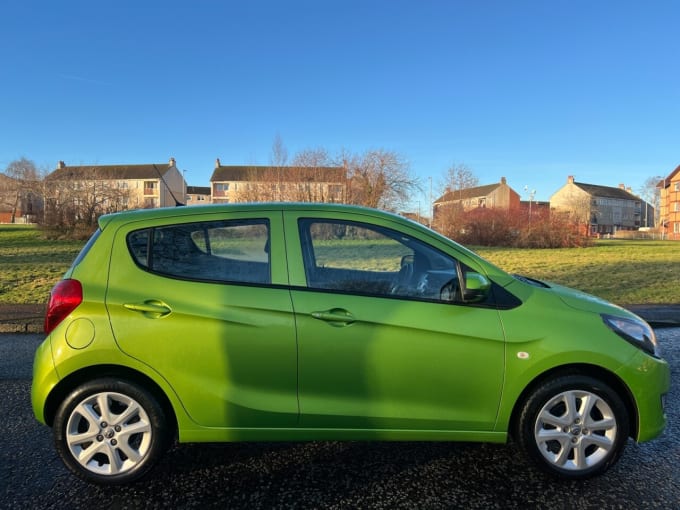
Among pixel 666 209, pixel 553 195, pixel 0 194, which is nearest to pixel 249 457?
pixel 0 194

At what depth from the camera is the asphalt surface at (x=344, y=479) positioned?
2600mm

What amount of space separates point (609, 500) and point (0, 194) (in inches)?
A: 2801

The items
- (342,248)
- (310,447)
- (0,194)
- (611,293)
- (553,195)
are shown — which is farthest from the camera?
(553,195)

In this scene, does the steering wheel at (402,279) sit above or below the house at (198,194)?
below

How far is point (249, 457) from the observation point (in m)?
3.12

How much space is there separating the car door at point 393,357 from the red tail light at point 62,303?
1.31 metres

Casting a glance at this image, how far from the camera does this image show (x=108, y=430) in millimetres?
→ 2717

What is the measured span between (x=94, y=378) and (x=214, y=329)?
32.0 inches

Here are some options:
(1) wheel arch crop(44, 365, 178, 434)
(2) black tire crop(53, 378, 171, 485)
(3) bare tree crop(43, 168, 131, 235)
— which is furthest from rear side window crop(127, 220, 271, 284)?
(3) bare tree crop(43, 168, 131, 235)

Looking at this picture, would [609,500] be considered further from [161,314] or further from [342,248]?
[161,314]

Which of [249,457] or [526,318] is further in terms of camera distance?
[249,457]

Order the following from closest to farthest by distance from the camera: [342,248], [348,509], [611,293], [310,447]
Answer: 1. [348,509]
2. [342,248]
3. [310,447]
4. [611,293]

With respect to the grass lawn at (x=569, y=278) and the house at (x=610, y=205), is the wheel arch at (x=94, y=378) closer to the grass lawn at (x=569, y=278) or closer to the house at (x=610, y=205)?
the grass lawn at (x=569, y=278)

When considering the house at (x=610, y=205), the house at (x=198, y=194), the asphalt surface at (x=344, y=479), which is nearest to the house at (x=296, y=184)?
the asphalt surface at (x=344, y=479)
